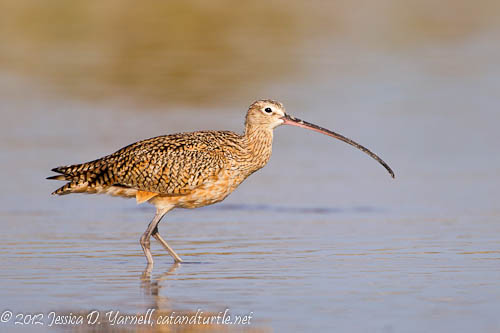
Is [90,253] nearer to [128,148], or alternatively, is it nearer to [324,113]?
[128,148]

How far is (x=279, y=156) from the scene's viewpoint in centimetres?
1644

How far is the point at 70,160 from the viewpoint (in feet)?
51.9

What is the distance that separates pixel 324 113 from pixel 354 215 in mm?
7011

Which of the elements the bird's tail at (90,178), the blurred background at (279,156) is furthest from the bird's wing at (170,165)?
the blurred background at (279,156)

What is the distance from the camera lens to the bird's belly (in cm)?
1097

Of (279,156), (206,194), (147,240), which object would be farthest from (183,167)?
(279,156)

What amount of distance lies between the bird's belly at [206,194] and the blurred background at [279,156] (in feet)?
1.55

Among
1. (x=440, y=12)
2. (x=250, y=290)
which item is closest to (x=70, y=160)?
(x=250, y=290)

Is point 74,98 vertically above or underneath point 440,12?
underneath

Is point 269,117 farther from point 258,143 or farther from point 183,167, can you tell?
point 183,167

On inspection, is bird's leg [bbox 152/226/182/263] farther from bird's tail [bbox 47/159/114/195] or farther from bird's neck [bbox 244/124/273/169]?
bird's neck [bbox 244/124/273/169]

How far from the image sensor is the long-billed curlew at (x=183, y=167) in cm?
1095

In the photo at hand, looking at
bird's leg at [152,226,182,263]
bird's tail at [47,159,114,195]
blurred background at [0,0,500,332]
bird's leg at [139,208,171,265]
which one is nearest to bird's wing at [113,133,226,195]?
bird's tail at [47,159,114,195]

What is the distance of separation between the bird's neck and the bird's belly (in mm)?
309
